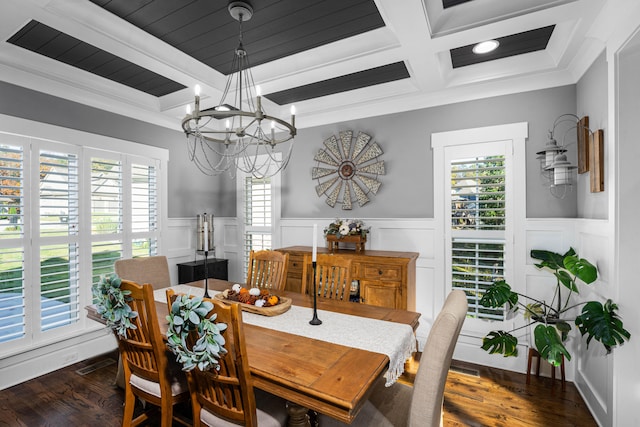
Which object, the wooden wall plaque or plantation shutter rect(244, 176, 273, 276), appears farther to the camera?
plantation shutter rect(244, 176, 273, 276)

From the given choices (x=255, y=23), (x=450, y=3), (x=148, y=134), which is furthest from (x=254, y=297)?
(x=148, y=134)

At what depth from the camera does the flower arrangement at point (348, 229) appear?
3.30 metres

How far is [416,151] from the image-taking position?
3.35 metres

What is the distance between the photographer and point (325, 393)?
3.75 ft

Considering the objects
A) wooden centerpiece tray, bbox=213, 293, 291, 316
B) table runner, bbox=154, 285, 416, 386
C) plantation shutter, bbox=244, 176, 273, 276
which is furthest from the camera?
plantation shutter, bbox=244, 176, 273, 276

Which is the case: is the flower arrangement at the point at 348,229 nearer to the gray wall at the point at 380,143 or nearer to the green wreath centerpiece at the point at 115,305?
the gray wall at the point at 380,143

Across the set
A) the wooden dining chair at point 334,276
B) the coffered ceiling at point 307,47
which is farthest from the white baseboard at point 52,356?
the coffered ceiling at point 307,47

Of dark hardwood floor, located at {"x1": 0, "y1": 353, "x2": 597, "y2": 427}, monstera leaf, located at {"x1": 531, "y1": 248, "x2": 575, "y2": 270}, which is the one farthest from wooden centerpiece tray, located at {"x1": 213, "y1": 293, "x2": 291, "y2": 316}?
monstera leaf, located at {"x1": 531, "y1": 248, "x2": 575, "y2": 270}

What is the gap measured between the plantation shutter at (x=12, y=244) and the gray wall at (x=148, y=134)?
1.26 feet

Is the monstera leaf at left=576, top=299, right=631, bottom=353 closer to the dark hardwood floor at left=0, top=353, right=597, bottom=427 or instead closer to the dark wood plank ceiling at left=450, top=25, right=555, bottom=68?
the dark hardwood floor at left=0, top=353, right=597, bottom=427

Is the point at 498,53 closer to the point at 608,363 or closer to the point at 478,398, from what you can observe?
the point at 608,363

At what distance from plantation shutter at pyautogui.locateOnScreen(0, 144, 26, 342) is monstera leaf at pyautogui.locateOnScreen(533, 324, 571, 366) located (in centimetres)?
410

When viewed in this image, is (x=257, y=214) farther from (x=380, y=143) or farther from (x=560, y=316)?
(x=560, y=316)

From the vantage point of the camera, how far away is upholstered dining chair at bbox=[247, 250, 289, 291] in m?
2.73
